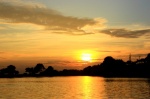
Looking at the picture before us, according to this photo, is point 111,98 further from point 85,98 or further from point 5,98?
point 5,98

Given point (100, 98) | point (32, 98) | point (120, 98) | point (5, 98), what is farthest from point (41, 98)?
point (120, 98)

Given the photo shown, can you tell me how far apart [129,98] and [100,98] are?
5826 millimetres

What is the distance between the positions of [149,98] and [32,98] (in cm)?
2373

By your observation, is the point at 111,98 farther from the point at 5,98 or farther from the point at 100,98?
the point at 5,98

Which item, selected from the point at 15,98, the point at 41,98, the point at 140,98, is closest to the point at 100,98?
the point at 140,98

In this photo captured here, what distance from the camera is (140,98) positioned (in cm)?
6069

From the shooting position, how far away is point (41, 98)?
209 feet

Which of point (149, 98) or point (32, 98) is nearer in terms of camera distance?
point (149, 98)

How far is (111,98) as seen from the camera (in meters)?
61.7

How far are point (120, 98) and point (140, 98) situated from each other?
13.0ft

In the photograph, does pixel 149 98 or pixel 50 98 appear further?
pixel 50 98

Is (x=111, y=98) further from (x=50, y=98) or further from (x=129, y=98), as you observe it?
(x=50, y=98)

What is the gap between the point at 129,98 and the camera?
61.1 meters

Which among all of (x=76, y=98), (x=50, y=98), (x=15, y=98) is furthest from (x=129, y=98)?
(x=15, y=98)
